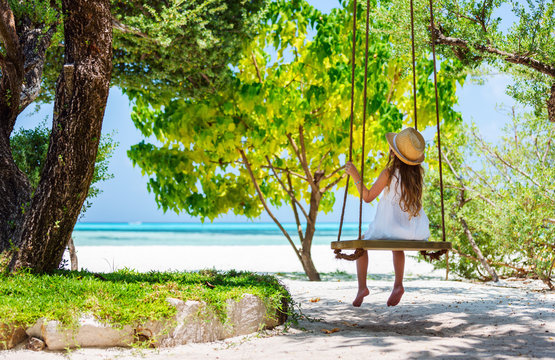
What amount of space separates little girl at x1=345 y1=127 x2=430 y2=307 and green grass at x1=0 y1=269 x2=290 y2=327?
3.21 feet

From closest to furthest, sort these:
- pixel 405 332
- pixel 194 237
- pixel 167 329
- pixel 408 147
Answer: pixel 167 329 < pixel 405 332 < pixel 408 147 < pixel 194 237

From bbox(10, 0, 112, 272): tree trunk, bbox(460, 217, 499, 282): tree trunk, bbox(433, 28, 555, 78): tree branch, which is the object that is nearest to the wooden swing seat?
bbox(10, 0, 112, 272): tree trunk

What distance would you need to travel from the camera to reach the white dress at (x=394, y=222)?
15.8 ft

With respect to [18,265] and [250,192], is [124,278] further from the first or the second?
[250,192]

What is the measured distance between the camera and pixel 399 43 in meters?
6.96

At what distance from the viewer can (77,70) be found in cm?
508

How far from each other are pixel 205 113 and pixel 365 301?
4491 millimetres

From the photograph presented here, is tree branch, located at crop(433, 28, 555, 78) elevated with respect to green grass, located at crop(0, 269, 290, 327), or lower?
elevated

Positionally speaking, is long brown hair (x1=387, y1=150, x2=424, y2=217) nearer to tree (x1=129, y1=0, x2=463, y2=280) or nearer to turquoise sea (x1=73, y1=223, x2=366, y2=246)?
tree (x1=129, y1=0, x2=463, y2=280)

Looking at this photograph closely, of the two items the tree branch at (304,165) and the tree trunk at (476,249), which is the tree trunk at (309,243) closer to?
the tree branch at (304,165)

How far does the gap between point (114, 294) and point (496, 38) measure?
4.80m

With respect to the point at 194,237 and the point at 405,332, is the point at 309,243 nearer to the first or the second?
the point at 405,332

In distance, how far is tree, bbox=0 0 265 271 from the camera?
4984mm

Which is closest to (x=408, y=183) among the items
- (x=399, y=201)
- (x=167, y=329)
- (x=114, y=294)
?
(x=399, y=201)
